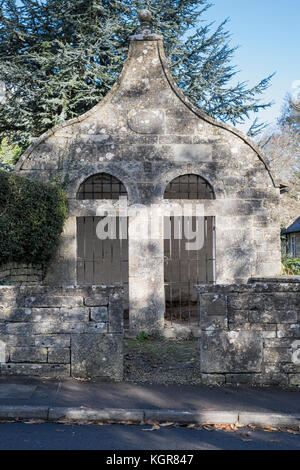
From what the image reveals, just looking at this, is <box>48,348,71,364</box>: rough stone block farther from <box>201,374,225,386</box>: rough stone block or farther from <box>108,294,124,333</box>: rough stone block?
<box>201,374,225,386</box>: rough stone block

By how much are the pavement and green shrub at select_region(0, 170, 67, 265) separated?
2.49m

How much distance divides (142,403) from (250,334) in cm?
168

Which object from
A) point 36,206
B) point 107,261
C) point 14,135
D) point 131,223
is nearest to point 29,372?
point 36,206

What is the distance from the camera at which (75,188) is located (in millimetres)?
9203

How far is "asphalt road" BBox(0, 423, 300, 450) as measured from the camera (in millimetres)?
3959

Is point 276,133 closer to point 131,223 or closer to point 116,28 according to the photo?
point 116,28

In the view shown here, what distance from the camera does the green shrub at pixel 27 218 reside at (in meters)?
7.52

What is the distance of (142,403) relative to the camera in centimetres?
497

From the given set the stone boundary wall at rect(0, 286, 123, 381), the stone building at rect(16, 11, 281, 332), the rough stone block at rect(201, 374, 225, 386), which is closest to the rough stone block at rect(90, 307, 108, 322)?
the stone boundary wall at rect(0, 286, 123, 381)

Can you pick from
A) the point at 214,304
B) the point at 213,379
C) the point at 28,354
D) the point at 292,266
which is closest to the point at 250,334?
the point at 214,304


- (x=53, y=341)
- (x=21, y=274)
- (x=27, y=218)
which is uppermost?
(x=27, y=218)

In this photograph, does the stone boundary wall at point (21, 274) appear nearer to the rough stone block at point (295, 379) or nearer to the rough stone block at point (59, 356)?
the rough stone block at point (59, 356)

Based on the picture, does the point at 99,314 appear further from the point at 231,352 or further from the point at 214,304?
the point at 231,352

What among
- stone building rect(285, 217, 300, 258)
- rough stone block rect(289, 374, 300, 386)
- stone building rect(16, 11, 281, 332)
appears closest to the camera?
rough stone block rect(289, 374, 300, 386)
